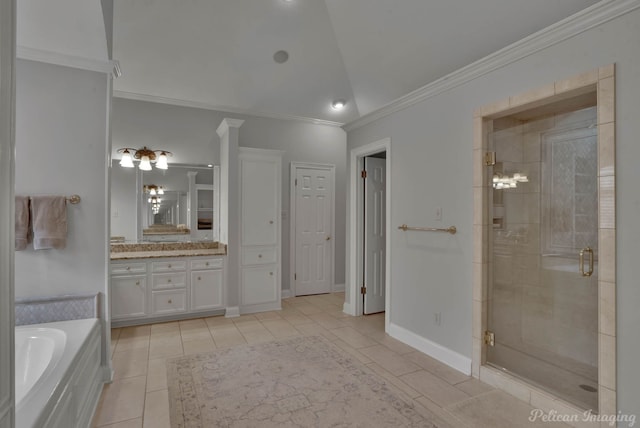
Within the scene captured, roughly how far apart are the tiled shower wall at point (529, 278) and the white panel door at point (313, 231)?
301cm

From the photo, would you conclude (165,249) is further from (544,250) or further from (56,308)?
(544,250)

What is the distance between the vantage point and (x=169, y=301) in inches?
157

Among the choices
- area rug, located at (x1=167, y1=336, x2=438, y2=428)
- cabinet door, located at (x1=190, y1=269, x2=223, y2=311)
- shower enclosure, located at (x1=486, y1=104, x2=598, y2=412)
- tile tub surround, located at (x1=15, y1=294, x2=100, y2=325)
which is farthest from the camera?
cabinet door, located at (x1=190, y1=269, x2=223, y2=311)

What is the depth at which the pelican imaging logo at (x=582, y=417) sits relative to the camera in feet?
5.91

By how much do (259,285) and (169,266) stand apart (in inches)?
45.3

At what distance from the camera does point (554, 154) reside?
2.67 m

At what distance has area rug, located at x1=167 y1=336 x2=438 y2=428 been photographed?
2.12 m

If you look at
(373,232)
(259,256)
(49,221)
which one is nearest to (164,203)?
(259,256)

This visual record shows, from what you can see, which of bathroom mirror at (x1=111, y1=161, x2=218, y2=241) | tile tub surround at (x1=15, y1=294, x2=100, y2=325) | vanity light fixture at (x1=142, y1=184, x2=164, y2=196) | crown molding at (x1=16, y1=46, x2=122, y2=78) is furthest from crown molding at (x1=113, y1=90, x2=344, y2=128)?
tile tub surround at (x1=15, y1=294, x2=100, y2=325)

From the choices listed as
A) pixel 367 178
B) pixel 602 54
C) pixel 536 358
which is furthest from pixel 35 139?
pixel 536 358

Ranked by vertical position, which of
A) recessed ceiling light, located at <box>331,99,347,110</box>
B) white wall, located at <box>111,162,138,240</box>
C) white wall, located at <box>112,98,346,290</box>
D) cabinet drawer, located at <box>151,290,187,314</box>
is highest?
recessed ceiling light, located at <box>331,99,347,110</box>

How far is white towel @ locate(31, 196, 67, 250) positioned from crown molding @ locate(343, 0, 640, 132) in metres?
3.09

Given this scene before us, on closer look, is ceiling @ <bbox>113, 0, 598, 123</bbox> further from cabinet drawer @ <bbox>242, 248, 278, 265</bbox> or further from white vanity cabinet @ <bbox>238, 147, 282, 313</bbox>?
cabinet drawer @ <bbox>242, 248, 278, 265</bbox>

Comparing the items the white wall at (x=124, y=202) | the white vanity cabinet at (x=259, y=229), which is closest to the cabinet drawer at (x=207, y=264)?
the white vanity cabinet at (x=259, y=229)
